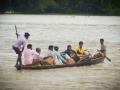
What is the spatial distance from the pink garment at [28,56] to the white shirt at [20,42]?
0.19ft

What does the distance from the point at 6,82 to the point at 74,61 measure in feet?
2.42

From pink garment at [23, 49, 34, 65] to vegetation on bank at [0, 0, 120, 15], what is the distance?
419 mm

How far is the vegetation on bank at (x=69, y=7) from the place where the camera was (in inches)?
134

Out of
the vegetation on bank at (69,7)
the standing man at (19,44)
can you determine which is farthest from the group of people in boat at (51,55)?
the vegetation on bank at (69,7)

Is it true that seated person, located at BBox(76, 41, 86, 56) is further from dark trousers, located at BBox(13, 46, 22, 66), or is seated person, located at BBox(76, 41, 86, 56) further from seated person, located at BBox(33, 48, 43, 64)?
dark trousers, located at BBox(13, 46, 22, 66)

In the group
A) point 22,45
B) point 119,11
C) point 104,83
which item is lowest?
point 104,83

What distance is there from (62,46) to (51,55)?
221mm

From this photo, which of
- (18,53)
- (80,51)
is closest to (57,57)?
(80,51)

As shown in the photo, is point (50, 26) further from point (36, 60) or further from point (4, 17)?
point (4, 17)

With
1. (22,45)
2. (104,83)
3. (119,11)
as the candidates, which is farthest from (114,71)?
(22,45)

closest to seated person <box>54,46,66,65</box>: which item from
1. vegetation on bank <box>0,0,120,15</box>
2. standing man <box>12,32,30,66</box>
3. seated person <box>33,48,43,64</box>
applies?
seated person <box>33,48,43,64</box>

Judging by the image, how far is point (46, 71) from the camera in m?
3.92

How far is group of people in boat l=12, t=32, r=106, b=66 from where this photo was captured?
3.77m

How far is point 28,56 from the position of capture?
3.83m
